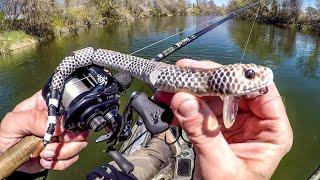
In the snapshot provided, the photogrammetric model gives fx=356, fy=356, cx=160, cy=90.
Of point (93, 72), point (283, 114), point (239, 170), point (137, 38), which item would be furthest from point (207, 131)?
point (137, 38)

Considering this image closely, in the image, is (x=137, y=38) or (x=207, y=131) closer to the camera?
(x=207, y=131)

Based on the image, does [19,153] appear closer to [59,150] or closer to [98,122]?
[59,150]

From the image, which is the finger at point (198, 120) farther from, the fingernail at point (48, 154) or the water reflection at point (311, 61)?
the water reflection at point (311, 61)

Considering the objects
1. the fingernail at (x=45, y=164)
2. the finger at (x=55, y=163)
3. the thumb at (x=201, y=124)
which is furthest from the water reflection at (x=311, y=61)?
the thumb at (x=201, y=124)

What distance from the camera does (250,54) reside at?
3291 centimetres

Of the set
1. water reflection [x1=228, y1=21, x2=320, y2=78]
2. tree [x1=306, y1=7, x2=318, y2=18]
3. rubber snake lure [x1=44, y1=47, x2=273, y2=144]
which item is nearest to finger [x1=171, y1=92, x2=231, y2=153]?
rubber snake lure [x1=44, y1=47, x2=273, y2=144]

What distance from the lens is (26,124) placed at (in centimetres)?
329

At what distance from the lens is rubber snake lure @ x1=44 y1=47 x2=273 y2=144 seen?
2521 millimetres

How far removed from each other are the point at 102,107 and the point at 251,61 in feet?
90.8

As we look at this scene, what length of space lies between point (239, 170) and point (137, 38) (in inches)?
1615

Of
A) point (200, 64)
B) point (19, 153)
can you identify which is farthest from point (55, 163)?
point (200, 64)

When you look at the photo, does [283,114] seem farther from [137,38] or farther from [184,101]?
[137,38]

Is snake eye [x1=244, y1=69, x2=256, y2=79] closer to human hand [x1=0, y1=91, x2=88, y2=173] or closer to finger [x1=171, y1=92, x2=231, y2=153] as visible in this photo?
finger [x1=171, y1=92, x2=231, y2=153]

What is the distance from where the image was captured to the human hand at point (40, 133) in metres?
→ 3.29
